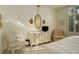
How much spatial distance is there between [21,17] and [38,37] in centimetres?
39

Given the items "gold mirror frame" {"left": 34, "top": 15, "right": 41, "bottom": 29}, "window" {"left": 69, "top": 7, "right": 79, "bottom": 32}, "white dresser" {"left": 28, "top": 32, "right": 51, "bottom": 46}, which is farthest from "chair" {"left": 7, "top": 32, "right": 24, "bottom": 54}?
"window" {"left": 69, "top": 7, "right": 79, "bottom": 32}

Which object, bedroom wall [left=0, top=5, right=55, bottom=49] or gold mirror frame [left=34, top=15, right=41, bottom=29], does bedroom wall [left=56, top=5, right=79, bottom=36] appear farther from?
gold mirror frame [left=34, top=15, right=41, bottom=29]

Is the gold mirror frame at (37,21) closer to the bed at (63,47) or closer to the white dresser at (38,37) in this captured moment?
the white dresser at (38,37)

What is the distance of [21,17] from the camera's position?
127cm

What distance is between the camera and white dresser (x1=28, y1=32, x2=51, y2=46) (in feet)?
4.39

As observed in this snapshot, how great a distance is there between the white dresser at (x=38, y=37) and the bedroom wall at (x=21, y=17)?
0.25 feet

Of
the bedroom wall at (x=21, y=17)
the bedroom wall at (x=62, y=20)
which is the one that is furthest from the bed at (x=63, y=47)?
the bedroom wall at (x=21, y=17)

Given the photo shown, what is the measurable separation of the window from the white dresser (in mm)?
329

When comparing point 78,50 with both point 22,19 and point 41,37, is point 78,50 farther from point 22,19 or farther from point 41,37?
point 22,19

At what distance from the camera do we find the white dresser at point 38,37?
1339 millimetres

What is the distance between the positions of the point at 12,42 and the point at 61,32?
0.67 metres

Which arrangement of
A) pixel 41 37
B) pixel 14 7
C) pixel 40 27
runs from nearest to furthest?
pixel 14 7, pixel 40 27, pixel 41 37
